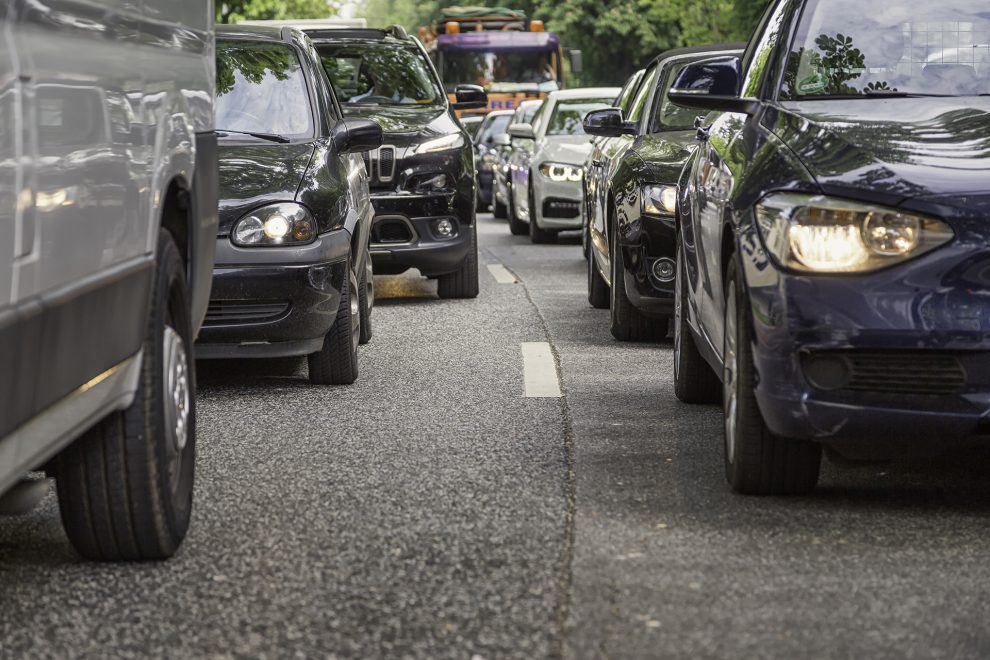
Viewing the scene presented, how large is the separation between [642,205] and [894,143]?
12.7 ft

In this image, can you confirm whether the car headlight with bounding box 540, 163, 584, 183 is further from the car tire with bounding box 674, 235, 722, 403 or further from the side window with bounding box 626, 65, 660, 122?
the car tire with bounding box 674, 235, 722, 403

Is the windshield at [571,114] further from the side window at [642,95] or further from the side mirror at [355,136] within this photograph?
the side mirror at [355,136]

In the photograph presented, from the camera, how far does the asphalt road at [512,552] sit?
4117 mm

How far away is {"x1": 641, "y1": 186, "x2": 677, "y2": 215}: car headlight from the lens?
915 cm

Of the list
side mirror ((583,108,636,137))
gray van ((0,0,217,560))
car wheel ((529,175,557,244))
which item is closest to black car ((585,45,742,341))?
side mirror ((583,108,636,137))

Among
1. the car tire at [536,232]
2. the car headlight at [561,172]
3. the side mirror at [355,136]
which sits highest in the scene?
the side mirror at [355,136]

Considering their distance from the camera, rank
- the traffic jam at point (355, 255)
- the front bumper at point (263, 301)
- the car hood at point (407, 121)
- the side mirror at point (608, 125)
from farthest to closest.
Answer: the car hood at point (407, 121) < the side mirror at point (608, 125) < the front bumper at point (263, 301) < the traffic jam at point (355, 255)

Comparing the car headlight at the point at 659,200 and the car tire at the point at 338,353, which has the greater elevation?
the car headlight at the point at 659,200

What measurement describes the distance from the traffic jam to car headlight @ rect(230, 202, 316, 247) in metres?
0.01

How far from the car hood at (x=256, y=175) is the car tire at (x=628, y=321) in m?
1.92

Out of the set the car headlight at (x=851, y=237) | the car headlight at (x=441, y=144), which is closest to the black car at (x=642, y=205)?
the car headlight at (x=441, y=144)

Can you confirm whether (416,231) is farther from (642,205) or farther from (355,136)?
(355,136)

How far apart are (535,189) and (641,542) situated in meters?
14.1

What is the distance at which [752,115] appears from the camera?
621 centimetres
